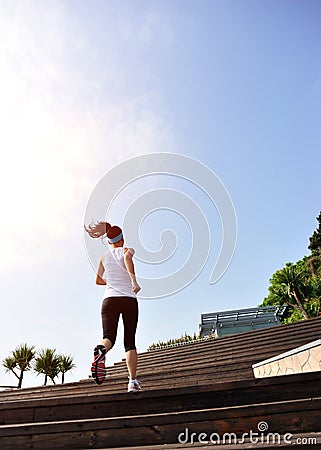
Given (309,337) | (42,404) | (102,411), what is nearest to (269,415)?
(102,411)

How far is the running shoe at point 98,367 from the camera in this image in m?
3.21

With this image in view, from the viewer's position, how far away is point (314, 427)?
2234 millimetres

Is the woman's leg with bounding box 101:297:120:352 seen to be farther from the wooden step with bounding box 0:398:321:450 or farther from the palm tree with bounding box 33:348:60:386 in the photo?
the palm tree with bounding box 33:348:60:386

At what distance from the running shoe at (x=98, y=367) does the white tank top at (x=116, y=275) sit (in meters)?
0.63

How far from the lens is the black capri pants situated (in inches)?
143

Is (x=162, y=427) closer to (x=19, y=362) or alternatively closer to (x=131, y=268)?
(x=131, y=268)

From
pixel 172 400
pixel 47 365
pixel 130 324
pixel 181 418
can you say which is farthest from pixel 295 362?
pixel 47 365

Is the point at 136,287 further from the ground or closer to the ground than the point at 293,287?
closer to the ground

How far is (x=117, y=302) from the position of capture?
146 inches

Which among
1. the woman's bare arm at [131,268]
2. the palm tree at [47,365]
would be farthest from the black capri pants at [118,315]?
the palm tree at [47,365]

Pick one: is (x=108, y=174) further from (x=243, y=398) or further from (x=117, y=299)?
(x=243, y=398)

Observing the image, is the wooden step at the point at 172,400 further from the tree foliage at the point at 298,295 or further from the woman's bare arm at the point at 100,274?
the tree foliage at the point at 298,295

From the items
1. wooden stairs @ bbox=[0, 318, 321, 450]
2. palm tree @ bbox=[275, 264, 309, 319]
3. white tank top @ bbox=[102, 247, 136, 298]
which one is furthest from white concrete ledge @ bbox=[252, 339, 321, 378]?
palm tree @ bbox=[275, 264, 309, 319]

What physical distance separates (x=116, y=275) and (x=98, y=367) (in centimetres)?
98
